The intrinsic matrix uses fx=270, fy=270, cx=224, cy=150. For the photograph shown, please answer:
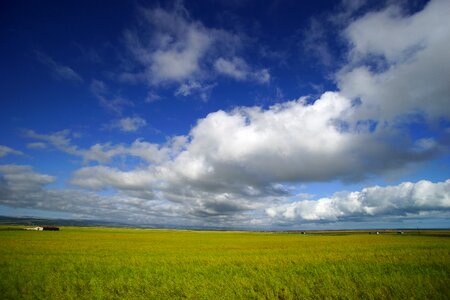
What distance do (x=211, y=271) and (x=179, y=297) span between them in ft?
24.5

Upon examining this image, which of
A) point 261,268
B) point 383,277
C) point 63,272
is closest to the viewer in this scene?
point 383,277

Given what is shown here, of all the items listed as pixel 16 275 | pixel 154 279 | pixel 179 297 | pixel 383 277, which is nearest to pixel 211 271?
pixel 154 279

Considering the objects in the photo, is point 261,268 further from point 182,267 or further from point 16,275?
point 16,275

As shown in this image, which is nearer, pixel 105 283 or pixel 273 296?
pixel 273 296

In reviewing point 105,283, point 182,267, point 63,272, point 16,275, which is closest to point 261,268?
point 182,267

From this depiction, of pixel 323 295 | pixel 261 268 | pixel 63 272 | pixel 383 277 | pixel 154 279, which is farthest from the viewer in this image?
pixel 261 268

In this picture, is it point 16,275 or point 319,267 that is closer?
point 16,275

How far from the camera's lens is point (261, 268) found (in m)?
20.9

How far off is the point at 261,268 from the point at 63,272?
1456 centimetres

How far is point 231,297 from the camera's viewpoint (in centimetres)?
1305

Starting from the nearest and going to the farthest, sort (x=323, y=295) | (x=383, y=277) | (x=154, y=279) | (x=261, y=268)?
(x=323, y=295) → (x=383, y=277) → (x=154, y=279) → (x=261, y=268)

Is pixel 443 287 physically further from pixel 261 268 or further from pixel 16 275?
pixel 16 275

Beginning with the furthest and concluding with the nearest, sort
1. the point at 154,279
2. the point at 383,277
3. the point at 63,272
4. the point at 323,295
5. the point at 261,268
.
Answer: the point at 261,268 → the point at 63,272 → the point at 154,279 → the point at 383,277 → the point at 323,295

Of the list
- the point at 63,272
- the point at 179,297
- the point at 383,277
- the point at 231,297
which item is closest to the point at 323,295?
the point at 231,297
